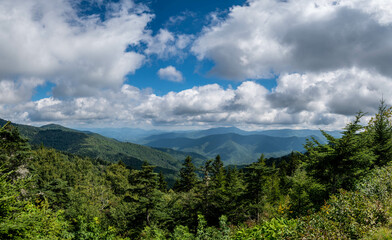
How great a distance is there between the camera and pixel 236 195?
75.2 feet

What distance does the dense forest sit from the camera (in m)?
6.56

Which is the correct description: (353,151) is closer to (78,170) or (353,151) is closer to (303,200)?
(303,200)

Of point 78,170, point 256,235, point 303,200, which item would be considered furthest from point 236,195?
point 78,170

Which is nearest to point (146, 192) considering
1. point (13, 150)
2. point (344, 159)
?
point (13, 150)

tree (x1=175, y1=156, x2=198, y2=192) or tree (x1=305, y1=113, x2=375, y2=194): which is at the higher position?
tree (x1=305, y1=113, x2=375, y2=194)

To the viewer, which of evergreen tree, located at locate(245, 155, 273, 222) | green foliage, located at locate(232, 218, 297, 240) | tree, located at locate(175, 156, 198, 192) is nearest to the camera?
green foliage, located at locate(232, 218, 297, 240)

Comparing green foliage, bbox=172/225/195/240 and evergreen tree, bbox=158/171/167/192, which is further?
evergreen tree, bbox=158/171/167/192

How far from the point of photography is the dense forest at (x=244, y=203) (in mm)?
6562

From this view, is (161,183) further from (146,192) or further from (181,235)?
(181,235)

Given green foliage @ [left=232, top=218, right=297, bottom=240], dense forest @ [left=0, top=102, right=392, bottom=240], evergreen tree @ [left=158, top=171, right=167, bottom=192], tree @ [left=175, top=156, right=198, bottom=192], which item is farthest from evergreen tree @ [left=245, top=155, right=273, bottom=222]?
evergreen tree @ [left=158, top=171, right=167, bottom=192]

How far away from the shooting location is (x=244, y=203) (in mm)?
23828

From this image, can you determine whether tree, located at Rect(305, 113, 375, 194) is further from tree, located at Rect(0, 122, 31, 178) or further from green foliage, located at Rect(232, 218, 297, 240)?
tree, located at Rect(0, 122, 31, 178)

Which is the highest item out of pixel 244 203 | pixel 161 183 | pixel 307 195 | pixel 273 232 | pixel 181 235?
pixel 273 232

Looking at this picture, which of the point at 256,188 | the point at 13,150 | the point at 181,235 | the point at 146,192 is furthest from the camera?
the point at 256,188
